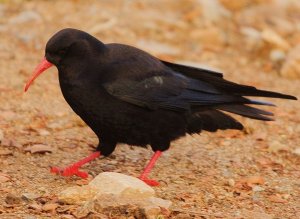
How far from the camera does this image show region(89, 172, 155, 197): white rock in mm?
5152

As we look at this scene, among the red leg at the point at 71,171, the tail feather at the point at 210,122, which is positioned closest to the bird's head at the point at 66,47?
the red leg at the point at 71,171

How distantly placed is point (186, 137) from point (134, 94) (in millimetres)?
1464

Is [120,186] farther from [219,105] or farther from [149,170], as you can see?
[219,105]

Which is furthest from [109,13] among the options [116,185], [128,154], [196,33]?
[116,185]

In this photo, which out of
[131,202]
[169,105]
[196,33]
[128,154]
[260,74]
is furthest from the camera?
[196,33]

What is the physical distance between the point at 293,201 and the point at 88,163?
182 cm

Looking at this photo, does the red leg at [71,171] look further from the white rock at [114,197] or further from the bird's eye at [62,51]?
the bird's eye at [62,51]

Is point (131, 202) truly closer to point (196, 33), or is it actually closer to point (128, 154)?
point (128, 154)

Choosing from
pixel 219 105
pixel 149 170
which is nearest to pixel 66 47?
pixel 149 170

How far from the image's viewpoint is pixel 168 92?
630cm

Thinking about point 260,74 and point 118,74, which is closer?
point 118,74

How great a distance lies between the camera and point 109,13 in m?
11.0

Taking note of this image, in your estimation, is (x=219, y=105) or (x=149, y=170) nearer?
(x=149, y=170)

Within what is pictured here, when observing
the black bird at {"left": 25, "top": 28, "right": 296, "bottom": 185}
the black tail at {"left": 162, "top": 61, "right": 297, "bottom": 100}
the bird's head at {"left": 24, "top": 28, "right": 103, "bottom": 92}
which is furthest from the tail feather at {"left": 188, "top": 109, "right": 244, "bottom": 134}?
the bird's head at {"left": 24, "top": 28, "right": 103, "bottom": 92}
